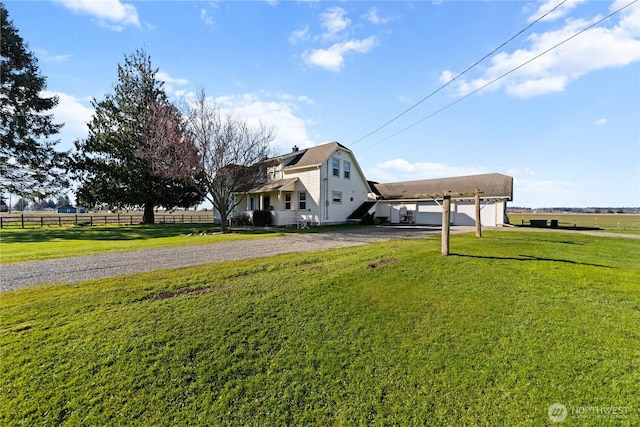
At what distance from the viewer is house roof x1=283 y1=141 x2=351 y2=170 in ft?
76.8

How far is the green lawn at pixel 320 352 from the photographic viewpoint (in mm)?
2895

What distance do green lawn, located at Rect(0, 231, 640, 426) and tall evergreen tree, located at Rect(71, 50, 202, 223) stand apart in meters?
26.6

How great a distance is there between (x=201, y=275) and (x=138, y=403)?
3829 millimetres

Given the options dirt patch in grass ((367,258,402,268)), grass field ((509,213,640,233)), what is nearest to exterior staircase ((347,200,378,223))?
grass field ((509,213,640,233))

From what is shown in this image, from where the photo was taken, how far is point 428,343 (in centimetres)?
396

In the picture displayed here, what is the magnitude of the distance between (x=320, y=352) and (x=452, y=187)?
27917 millimetres

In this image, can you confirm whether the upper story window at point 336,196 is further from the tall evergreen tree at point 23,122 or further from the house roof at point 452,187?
the tall evergreen tree at point 23,122

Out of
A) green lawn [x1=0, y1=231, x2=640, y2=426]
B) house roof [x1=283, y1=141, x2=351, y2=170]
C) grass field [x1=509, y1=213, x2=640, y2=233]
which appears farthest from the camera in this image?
grass field [x1=509, y1=213, x2=640, y2=233]

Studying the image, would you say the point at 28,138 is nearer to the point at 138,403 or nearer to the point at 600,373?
the point at 138,403

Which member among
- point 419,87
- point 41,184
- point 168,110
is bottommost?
point 41,184

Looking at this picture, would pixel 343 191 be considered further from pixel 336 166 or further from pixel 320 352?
pixel 320 352

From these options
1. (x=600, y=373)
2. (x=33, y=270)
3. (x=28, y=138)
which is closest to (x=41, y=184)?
(x=28, y=138)

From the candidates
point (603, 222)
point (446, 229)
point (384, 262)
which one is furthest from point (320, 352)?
point (603, 222)

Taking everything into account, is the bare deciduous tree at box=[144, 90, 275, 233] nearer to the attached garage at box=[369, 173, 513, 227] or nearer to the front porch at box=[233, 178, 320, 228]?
the front porch at box=[233, 178, 320, 228]
